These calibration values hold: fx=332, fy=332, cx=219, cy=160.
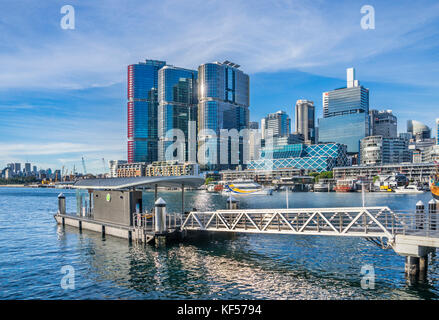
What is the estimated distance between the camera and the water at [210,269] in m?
18.8

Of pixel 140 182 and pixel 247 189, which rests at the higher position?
pixel 140 182

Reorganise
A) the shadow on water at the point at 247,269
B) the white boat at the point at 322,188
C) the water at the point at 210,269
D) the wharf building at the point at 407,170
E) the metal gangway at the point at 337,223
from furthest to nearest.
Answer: the wharf building at the point at 407,170 < the white boat at the point at 322,188 < the metal gangway at the point at 337,223 < the water at the point at 210,269 < the shadow on water at the point at 247,269

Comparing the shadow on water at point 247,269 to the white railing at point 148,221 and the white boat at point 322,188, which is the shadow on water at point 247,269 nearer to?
the white railing at point 148,221

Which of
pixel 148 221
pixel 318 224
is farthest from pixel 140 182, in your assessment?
pixel 318 224

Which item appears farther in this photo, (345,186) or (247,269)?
(345,186)

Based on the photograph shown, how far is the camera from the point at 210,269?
2352 centimetres

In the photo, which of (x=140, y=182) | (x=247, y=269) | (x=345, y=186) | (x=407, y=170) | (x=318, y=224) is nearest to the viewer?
(x=247, y=269)

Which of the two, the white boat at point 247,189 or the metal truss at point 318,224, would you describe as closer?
the metal truss at point 318,224

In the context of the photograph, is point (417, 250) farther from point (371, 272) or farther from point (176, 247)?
point (176, 247)

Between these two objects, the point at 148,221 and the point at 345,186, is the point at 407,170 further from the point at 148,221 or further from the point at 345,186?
the point at 148,221

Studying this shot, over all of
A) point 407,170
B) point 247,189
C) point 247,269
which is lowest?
point 247,189

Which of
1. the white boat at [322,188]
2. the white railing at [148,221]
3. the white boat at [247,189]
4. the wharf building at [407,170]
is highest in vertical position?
the wharf building at [407,170]

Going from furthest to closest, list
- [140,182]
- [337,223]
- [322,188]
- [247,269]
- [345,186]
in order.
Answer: [322,188] → [345,186] → [140,182] → [337,223] → [247,269]

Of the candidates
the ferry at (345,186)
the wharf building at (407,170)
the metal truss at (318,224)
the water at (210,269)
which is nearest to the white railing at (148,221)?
the metal truss at (318,224)
